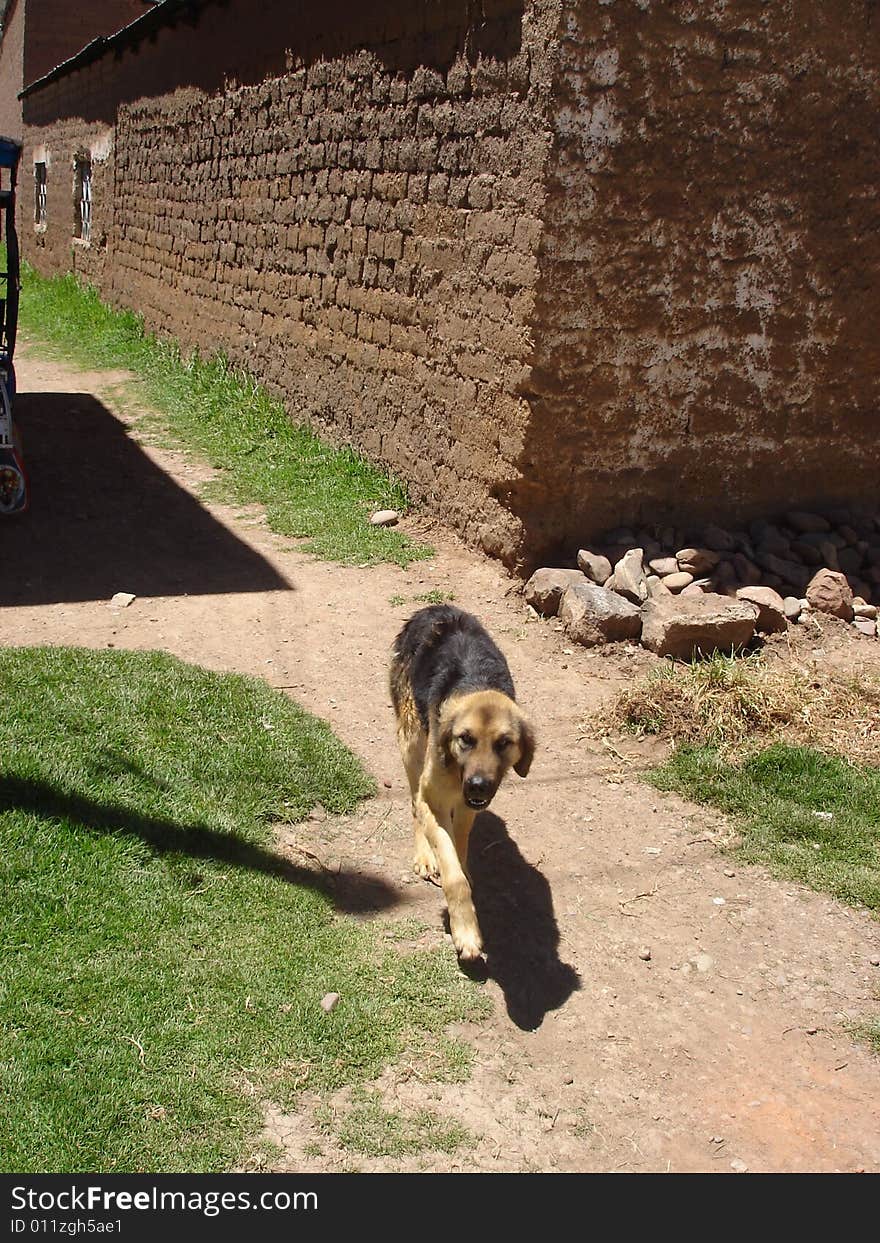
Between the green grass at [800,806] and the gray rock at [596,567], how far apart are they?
5.70ft

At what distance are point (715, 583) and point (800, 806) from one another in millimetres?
2173

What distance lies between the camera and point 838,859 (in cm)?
475

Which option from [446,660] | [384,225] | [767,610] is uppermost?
[384,225]

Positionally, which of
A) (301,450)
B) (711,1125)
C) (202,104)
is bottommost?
(711,1125)

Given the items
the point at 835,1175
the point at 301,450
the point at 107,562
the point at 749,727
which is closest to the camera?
the point at 835,1175

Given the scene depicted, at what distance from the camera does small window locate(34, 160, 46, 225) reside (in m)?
21.3

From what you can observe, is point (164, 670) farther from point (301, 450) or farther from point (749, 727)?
point (301, 450)

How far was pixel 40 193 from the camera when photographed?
2178 cm

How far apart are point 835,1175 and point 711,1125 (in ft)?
1.14

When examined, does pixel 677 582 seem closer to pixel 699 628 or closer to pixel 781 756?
pixel 699 628

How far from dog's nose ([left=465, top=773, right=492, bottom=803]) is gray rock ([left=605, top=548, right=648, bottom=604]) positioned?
349cm

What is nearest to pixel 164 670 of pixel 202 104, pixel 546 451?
pixel 546 451

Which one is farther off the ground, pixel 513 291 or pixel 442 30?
pixel 442 30

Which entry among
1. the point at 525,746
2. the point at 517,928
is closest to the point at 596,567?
the point at 517,928
